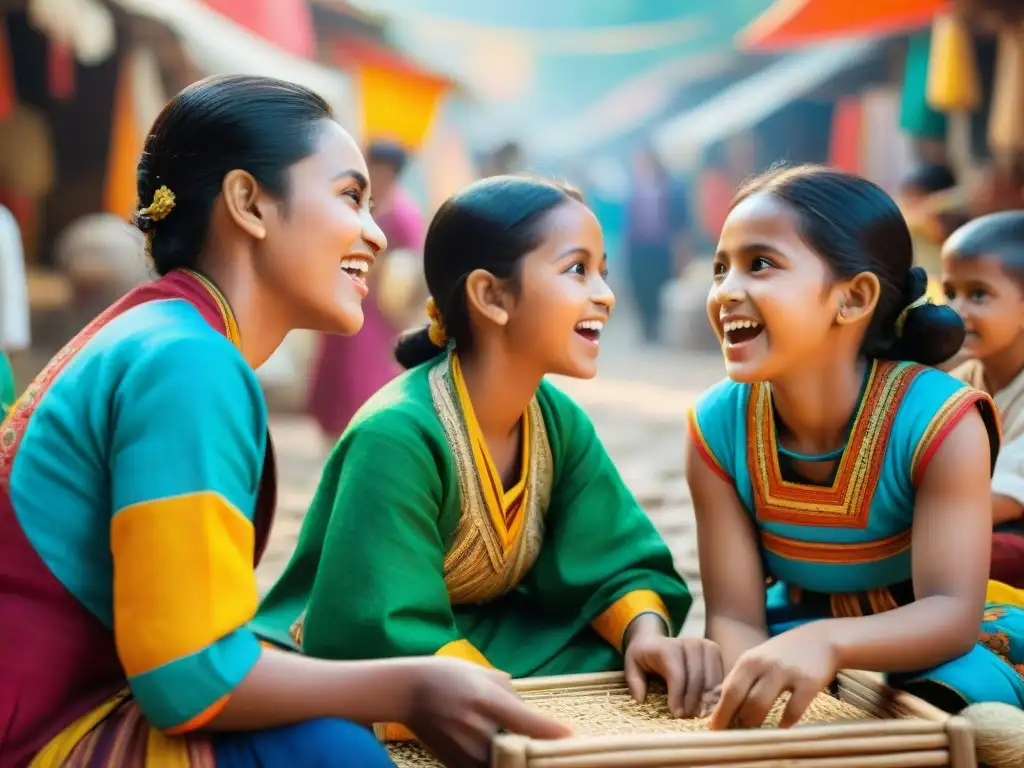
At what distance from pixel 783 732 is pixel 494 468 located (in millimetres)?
883

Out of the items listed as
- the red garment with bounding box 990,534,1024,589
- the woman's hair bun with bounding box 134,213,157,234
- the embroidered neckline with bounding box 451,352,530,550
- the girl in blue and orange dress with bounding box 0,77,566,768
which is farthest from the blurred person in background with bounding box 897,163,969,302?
the girl in blue and orange dress with bounding box 0,77,566,768

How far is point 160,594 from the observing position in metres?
1.54

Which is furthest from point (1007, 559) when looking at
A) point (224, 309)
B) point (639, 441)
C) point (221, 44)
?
point (221, 44)

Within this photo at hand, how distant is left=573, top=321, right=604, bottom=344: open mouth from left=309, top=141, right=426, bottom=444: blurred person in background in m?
4.83

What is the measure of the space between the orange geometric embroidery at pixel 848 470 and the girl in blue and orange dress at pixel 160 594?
0.84 m

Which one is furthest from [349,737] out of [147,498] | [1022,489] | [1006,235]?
[1006,235]

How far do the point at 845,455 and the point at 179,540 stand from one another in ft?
4.23

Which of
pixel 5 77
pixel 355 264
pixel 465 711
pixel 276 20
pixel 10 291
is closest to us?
pixel 465 711

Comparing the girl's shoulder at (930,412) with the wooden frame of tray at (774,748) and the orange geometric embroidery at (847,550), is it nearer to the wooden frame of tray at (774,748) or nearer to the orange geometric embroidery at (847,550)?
the orange geometric embroidery at (847,550)

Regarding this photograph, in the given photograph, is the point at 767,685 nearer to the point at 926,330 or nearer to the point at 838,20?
the point at 926,330

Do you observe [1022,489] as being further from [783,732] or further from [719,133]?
[719,133]

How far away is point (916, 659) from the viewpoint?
2.07 meters

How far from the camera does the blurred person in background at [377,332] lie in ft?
23.8

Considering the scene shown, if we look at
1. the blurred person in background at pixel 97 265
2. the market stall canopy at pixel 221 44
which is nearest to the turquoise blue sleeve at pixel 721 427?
the market stall canopy at pixel 221 44
